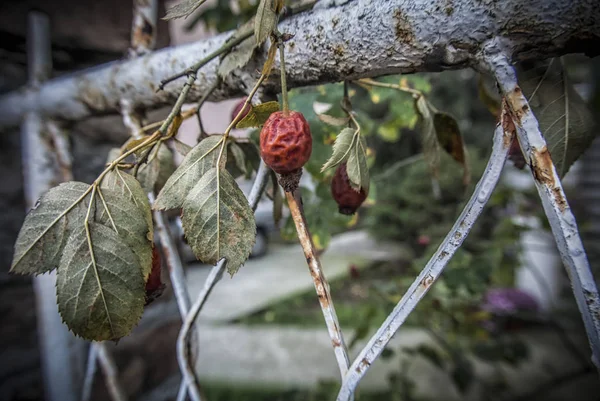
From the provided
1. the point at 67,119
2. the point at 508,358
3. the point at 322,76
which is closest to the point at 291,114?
the point at 322,76

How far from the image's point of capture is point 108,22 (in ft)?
3.38

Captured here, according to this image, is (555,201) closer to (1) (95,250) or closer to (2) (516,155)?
(2) (516,155)

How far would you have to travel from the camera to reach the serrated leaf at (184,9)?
0.38 meters

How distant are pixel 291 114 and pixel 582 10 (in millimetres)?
240

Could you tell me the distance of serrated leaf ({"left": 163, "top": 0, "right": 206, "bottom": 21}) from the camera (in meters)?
0.38

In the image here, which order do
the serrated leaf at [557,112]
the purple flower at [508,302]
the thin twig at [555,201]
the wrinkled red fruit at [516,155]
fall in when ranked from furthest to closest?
the purple flower at [508,302] → the wrinkled red fruit at [516,155] → the serrated leaf at [557,112] → the thin twig at [555,201]

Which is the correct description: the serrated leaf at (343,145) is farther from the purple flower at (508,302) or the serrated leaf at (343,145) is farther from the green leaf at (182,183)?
the purple flower at (508,302)

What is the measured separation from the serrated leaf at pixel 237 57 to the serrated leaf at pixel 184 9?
0.07 meters

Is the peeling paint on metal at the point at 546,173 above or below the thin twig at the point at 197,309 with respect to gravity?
above

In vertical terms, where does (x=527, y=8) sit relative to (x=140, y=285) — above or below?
above

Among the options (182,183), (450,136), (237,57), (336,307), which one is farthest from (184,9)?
(336,307)

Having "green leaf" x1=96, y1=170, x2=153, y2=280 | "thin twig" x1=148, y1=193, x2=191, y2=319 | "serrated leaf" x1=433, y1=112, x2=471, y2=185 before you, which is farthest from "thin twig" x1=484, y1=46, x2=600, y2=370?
"thin twig" x1=148, y1=193, x2=191, y2=319

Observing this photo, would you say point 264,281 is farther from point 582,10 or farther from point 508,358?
point 582,10

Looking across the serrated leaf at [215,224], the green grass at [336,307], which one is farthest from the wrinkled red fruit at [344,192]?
the green grass at [336,307]
